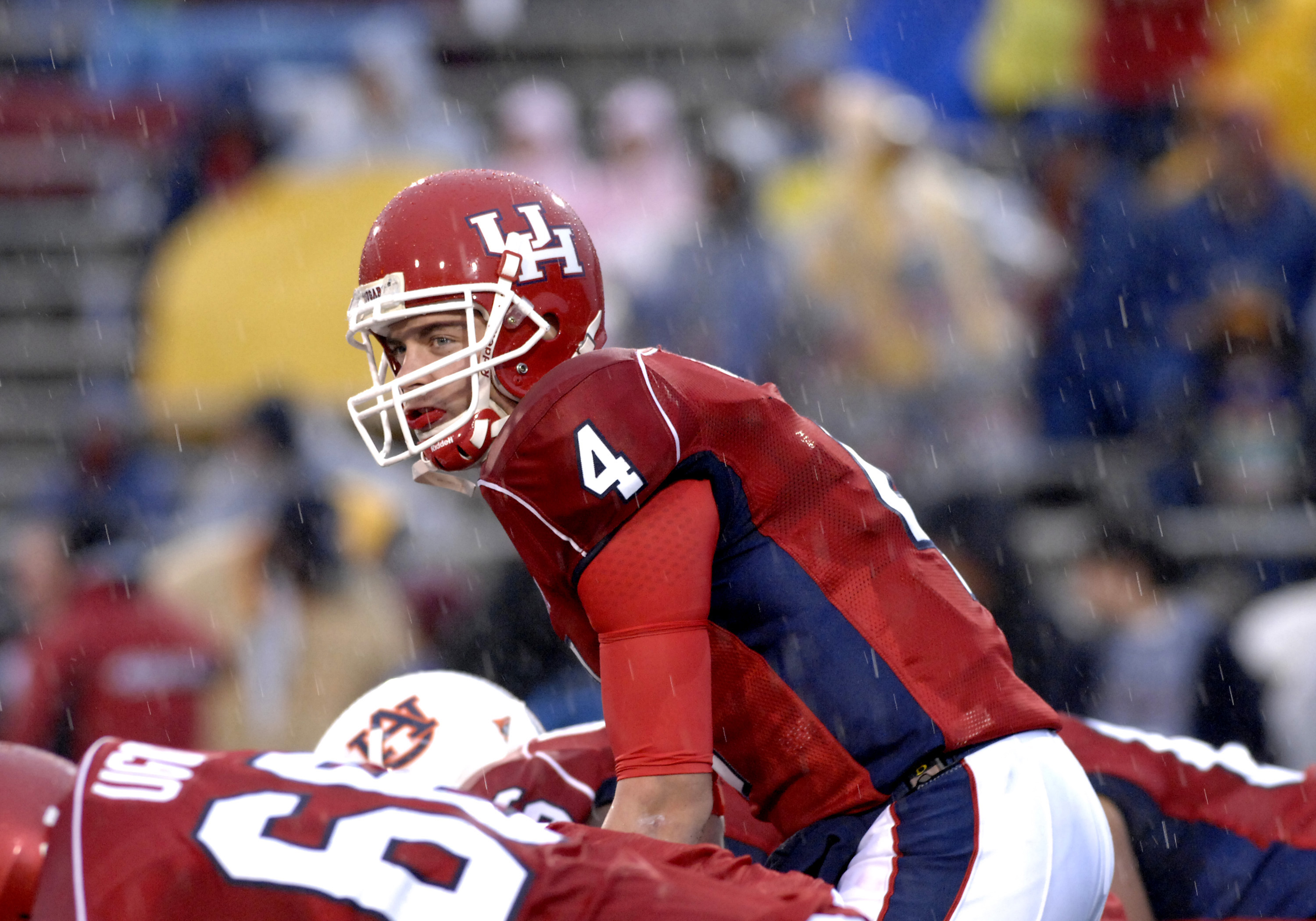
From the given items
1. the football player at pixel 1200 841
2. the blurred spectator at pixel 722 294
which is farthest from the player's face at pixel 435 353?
the blurred spectator at pixel 722 294

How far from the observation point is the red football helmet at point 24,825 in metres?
2.17

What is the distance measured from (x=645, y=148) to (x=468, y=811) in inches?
294

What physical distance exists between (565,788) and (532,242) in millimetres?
1187

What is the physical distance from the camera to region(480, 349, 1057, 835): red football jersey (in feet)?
9.03

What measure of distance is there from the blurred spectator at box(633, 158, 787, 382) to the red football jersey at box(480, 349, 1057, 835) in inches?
215

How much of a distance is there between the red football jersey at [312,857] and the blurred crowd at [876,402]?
11.5 ft

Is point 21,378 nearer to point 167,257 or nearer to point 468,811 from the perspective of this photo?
point 167,257

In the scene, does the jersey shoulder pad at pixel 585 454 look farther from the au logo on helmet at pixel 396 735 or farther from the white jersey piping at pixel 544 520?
the au logo on helmet at pixel 396 735

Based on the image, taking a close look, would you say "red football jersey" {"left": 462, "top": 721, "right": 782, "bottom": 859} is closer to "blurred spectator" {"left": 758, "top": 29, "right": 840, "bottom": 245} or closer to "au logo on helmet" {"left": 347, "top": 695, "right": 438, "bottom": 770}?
"au logo on helmet" {"left": 347, "top": 695, "right": 438, "bottom": 770}

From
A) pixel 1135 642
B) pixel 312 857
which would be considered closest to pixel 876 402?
pixel 1135 642

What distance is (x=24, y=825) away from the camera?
86.2 inches

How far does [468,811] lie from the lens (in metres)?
2.23

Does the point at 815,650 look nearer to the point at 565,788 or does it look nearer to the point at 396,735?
the point at 565,788

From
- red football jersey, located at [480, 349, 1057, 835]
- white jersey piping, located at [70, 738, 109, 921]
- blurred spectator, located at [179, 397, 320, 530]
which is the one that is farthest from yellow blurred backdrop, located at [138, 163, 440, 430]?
white jersey piping, located at [70, 738, 109, 921]
